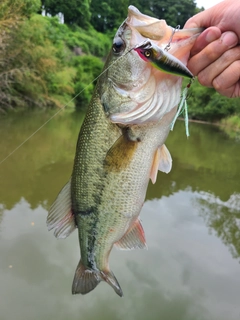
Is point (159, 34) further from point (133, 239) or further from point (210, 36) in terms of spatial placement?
point (133, 239)

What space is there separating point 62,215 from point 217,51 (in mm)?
1142

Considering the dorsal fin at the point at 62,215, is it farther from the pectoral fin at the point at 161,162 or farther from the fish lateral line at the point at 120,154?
the pectoral fin at the point at 161,162

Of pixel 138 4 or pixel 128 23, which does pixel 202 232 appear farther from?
pixel 138 4

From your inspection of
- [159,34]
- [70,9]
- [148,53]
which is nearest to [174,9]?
[70,9]

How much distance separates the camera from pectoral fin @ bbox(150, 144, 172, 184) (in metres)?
1.59

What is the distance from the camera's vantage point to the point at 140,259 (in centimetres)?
402

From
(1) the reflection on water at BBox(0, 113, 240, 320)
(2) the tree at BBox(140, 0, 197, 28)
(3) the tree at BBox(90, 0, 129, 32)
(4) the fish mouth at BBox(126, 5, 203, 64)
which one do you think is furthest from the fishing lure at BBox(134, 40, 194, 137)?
(2) the tree at BBox(140, 0, 197, 28)

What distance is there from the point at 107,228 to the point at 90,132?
1.71 feet

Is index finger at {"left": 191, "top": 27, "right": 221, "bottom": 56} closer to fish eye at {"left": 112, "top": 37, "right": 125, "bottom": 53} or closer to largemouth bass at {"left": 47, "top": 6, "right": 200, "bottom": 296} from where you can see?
largemouth bass at {"left": 47, "top": 6, "right": 200, "bottom": 296}

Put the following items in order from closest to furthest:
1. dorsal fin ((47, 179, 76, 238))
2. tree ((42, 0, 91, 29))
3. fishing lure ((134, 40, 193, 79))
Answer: fishing lure ((134, 40, 193, 79))
dorsal fin ((47, 179, 76, 238))
tree ((42, 0, 91, 29))

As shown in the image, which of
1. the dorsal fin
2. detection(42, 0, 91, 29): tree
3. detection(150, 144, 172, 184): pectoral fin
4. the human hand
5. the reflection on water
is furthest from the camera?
detection(42, 0, 91, 29): tree

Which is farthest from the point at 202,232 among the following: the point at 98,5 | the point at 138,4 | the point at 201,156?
the point at 138,4

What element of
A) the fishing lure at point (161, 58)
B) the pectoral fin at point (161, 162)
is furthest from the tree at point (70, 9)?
the fishing lure at point (161, 58)

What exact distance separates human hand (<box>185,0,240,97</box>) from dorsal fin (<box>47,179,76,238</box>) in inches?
36.5
